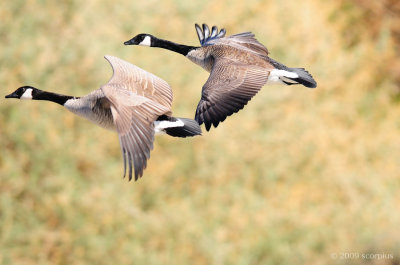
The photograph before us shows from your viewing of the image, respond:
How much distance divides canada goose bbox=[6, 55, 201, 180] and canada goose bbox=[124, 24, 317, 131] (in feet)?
0.87

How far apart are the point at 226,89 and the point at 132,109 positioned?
0.99m

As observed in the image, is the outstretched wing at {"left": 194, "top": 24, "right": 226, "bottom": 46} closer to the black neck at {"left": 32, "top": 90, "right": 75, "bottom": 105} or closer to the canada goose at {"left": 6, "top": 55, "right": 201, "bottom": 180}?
the canada goose at {"left": 6, "top": 55, "right": 201, "bottom": 180}

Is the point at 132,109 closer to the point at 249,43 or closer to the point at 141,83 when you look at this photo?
the point at 141,83

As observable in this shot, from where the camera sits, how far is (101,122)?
7234mm

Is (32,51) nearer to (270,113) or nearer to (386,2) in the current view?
(270,113)

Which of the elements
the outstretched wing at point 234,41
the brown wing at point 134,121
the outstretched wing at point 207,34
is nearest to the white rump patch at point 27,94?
the brown wing at point 134,121

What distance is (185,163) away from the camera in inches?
401

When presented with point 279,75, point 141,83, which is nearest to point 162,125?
point 141,83

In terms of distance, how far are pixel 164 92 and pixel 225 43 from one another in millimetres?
1023

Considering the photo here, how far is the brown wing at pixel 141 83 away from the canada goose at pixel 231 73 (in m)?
0.36

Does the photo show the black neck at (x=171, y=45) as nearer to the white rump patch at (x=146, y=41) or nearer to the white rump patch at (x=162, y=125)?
the white rump patch at (x=146, y=41)

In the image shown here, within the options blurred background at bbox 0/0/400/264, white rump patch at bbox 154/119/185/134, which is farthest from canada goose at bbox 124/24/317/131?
blurred background at bbox 0/0/400/264

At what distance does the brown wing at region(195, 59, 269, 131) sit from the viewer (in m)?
7.31

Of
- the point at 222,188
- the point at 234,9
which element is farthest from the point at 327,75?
the point at 222,188
